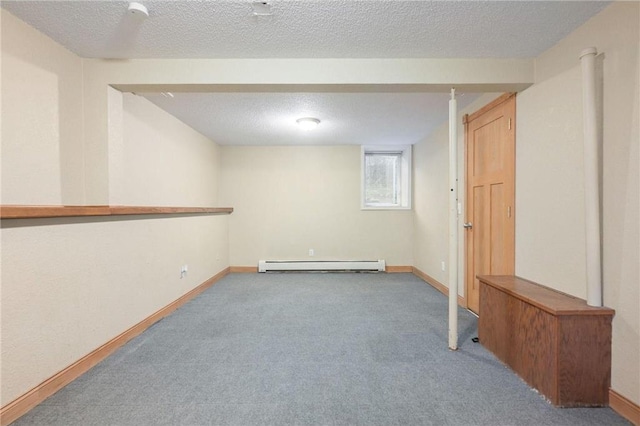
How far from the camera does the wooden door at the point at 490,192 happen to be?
2375mm

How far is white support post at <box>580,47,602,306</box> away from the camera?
5.09 feet

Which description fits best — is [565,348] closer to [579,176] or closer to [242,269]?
[579,176]

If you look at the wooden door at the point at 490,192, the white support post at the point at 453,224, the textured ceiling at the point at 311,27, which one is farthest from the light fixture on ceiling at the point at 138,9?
the wooden door at the point at 490,192

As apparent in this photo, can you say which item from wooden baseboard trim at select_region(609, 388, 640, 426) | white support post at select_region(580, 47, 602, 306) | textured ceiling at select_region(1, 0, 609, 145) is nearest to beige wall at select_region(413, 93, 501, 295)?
textured ceiling at select_region(1, 0, 609, 145)

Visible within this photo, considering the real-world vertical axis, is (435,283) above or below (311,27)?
below

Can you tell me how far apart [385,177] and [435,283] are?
2190mm

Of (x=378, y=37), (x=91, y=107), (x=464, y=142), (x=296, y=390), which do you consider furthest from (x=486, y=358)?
(x=91, y=107)

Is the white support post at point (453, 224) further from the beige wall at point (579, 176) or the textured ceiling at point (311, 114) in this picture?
the textured ceiling at point (311, 114)

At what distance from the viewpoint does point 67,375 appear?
1.77 meters

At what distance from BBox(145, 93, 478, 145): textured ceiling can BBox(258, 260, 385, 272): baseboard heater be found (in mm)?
2175

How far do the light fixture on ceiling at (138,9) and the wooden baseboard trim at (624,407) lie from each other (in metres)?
Result: 3.45

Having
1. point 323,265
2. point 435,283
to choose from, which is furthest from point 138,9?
point 435,283

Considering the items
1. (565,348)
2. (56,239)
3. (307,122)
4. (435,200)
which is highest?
(307,122)

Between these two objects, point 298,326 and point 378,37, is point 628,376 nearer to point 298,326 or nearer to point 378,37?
point 298,326
